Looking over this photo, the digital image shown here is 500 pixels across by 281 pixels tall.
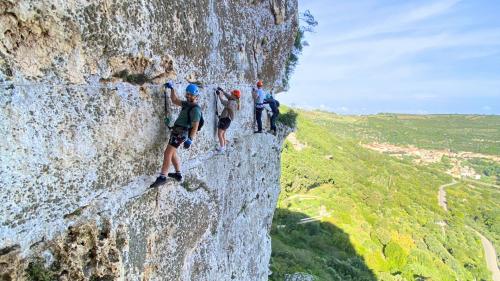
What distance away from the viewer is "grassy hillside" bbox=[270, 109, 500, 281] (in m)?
48.5

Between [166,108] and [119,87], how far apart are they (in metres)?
1.32

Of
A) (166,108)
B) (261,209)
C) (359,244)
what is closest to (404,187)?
(359,244)

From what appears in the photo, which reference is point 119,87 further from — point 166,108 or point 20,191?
point 20,191

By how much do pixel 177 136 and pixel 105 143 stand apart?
4.65ft

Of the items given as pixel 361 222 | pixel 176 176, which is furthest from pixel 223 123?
pixel 361 222

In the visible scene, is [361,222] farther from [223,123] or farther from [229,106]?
[229,106]

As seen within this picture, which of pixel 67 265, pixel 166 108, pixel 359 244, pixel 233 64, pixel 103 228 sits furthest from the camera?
→ pixel 359 244

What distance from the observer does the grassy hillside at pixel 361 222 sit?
48459 millimetres

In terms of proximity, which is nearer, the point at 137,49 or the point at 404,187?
the point at 137,49

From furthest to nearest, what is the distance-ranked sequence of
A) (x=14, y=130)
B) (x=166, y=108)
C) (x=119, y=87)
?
1. (x=166, y=108)
2. (x=119, y=87)
3. (x=14, y=130)

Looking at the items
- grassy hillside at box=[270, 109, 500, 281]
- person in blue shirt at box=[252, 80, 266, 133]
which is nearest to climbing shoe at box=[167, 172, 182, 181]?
person in blue shirt at box=[252, 80, 266, 133]

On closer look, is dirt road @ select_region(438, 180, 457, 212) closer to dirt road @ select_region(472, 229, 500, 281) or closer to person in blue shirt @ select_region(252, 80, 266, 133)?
dirt road @ select_region(472, 229, 500, 281)

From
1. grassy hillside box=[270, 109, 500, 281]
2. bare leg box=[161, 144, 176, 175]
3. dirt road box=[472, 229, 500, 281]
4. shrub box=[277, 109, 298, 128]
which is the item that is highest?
shrub box=[277, 109, 298, 128]

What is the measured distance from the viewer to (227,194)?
10039 millimetres
